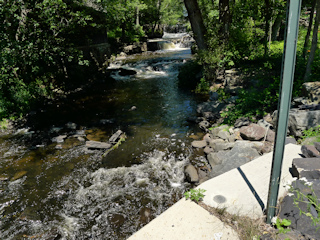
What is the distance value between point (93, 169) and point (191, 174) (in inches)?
102

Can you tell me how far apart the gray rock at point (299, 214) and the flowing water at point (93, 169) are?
7.45 ft

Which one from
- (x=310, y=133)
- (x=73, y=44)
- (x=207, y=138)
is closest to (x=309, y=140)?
(x=310, y=133)

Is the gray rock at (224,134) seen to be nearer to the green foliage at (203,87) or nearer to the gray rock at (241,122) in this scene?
the gray rock at (241,122)

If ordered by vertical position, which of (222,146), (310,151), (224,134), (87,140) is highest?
(310,151)

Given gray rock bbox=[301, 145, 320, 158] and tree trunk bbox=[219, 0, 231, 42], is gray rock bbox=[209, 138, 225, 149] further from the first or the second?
tree trunk bbox=[219, 0, 231, 42]

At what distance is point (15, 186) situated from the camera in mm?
5398

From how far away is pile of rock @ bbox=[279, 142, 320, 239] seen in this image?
8.48ft

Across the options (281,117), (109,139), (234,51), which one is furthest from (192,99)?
(281,117)

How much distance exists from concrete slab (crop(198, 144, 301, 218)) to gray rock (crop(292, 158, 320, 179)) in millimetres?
227

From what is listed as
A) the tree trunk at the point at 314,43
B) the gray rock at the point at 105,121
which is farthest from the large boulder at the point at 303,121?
the gray rock at the point at 105,121

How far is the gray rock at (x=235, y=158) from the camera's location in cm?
493

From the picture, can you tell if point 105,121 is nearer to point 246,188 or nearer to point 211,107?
point 211,107

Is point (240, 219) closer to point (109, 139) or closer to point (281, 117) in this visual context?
point (281, 117)

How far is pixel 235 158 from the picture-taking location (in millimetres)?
5117
